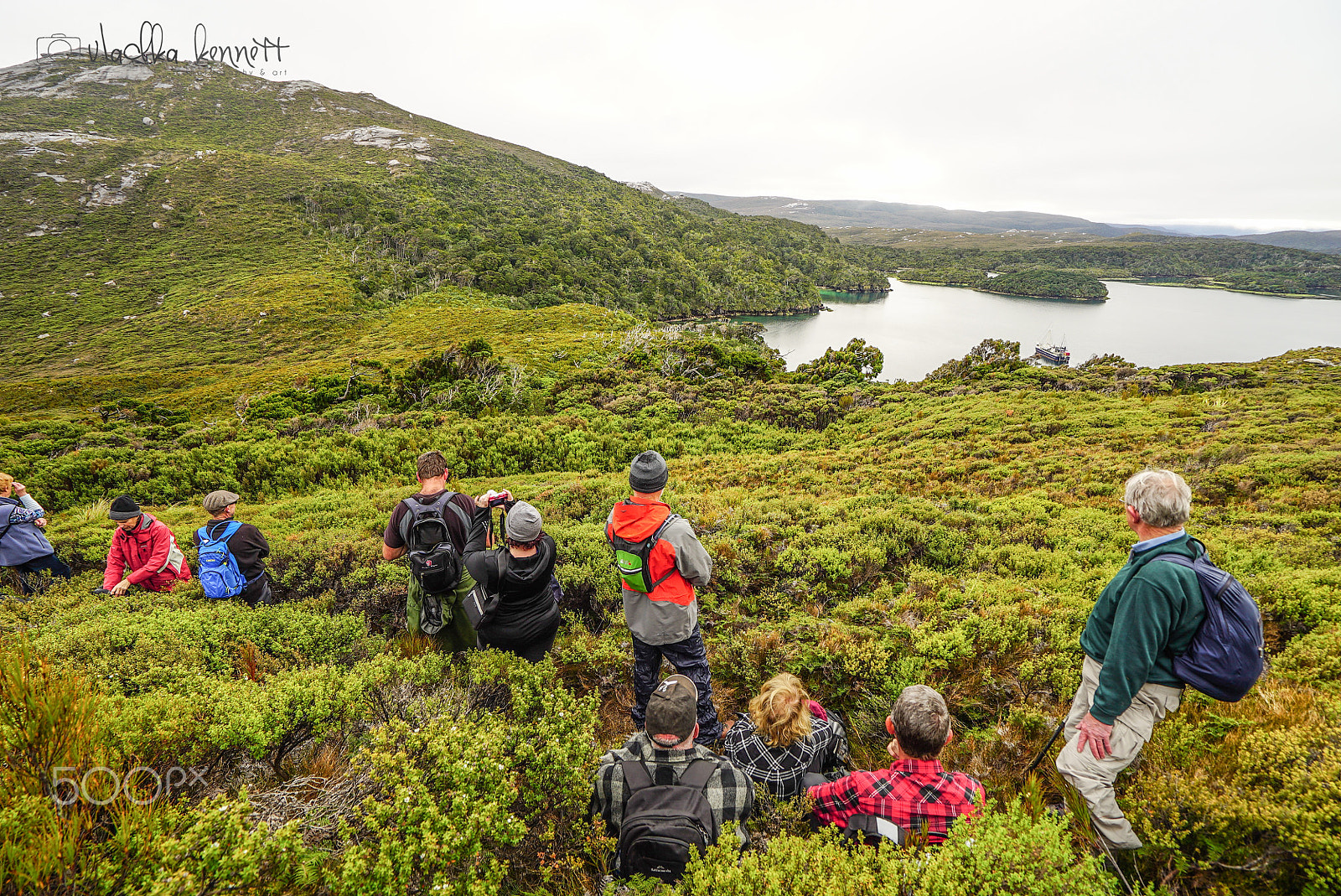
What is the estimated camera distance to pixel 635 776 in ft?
8.21

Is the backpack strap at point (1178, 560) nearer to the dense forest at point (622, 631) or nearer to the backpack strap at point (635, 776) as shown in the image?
the dense forest at point (622, 631)

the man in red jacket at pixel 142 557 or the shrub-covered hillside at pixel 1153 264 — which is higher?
the shrub-covered hillside at pixel 1153 264

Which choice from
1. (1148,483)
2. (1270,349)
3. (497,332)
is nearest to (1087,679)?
(1148,483)

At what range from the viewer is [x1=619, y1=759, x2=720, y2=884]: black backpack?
228 centimetres

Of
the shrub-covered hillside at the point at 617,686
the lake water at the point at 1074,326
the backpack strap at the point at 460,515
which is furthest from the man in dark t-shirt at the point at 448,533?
the lake water at the point at 1074,326

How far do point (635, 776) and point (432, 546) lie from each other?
242cm

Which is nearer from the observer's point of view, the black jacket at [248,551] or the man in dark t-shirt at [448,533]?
the man in dark t-shirt at [448,533]

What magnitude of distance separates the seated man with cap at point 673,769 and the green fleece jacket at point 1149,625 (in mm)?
1839

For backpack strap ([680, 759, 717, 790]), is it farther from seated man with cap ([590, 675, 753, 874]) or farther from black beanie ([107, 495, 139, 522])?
black beanie ([107, 495, 139, 522])

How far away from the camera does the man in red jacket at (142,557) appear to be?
5.14 meters

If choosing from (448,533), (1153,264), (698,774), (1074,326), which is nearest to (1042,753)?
(698,774)

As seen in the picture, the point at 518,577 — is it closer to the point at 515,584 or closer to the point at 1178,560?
the point at 515,584

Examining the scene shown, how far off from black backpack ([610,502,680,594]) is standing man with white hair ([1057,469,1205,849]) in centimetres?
242

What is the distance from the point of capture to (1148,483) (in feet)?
8.18
